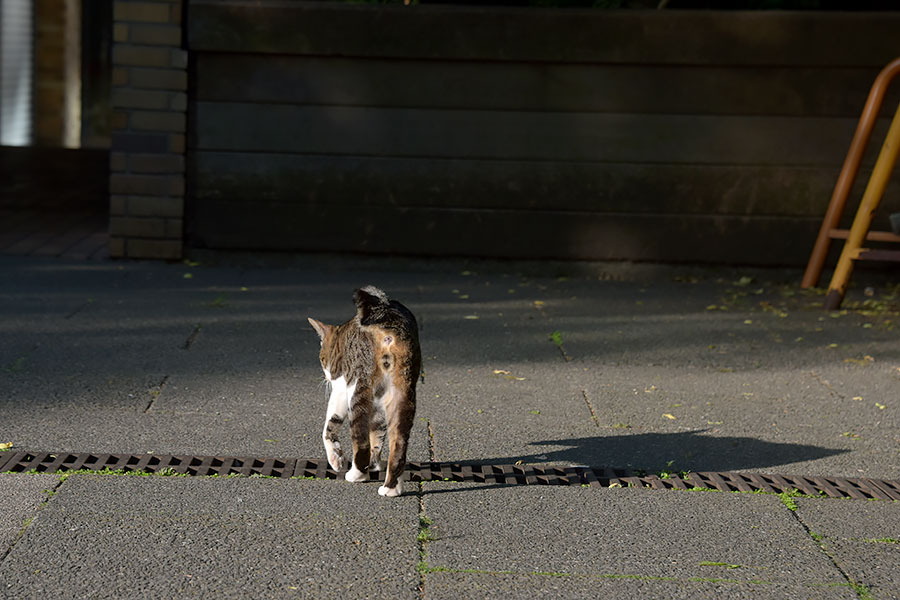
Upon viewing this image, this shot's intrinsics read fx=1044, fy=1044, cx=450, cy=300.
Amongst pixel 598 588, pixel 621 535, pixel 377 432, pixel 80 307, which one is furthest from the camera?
pixel 80 307

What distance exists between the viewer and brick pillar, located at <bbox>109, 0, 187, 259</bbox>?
701 cm

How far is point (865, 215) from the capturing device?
6543 millimetres

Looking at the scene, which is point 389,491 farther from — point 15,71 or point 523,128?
point 15,71

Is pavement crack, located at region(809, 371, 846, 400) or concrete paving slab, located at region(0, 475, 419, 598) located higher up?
pavement crack, located at region(809, 371, 846, 400)

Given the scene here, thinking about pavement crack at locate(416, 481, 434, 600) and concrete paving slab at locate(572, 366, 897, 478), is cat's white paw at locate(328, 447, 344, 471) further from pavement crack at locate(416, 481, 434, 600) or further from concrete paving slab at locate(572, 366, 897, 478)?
concrete paving slab at locate(572, 366, 897, 478)

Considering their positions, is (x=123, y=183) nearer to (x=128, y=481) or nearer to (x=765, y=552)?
(x=128, y=481)

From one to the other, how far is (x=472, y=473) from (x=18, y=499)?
1434 millimetres

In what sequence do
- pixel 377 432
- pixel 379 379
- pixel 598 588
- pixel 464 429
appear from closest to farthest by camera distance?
pixel 598 588
pixel 379 379
pixel 377 432
pixel 464 429

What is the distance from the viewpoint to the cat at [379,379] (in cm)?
318

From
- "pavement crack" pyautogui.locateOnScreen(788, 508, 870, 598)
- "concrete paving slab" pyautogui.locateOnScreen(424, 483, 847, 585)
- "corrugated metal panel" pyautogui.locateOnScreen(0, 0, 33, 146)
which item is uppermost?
"pavement crack" pyautogui.locateOnScreen(788, 508, 870, 598)

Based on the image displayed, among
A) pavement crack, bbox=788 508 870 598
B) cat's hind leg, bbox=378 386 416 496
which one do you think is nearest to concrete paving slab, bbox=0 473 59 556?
cat's hind leg, bbox=378 386 416 496

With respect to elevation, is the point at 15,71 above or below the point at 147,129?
below

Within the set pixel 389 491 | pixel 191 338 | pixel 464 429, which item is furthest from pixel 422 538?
pixel 191 338

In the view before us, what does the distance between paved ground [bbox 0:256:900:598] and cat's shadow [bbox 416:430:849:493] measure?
1 cm
